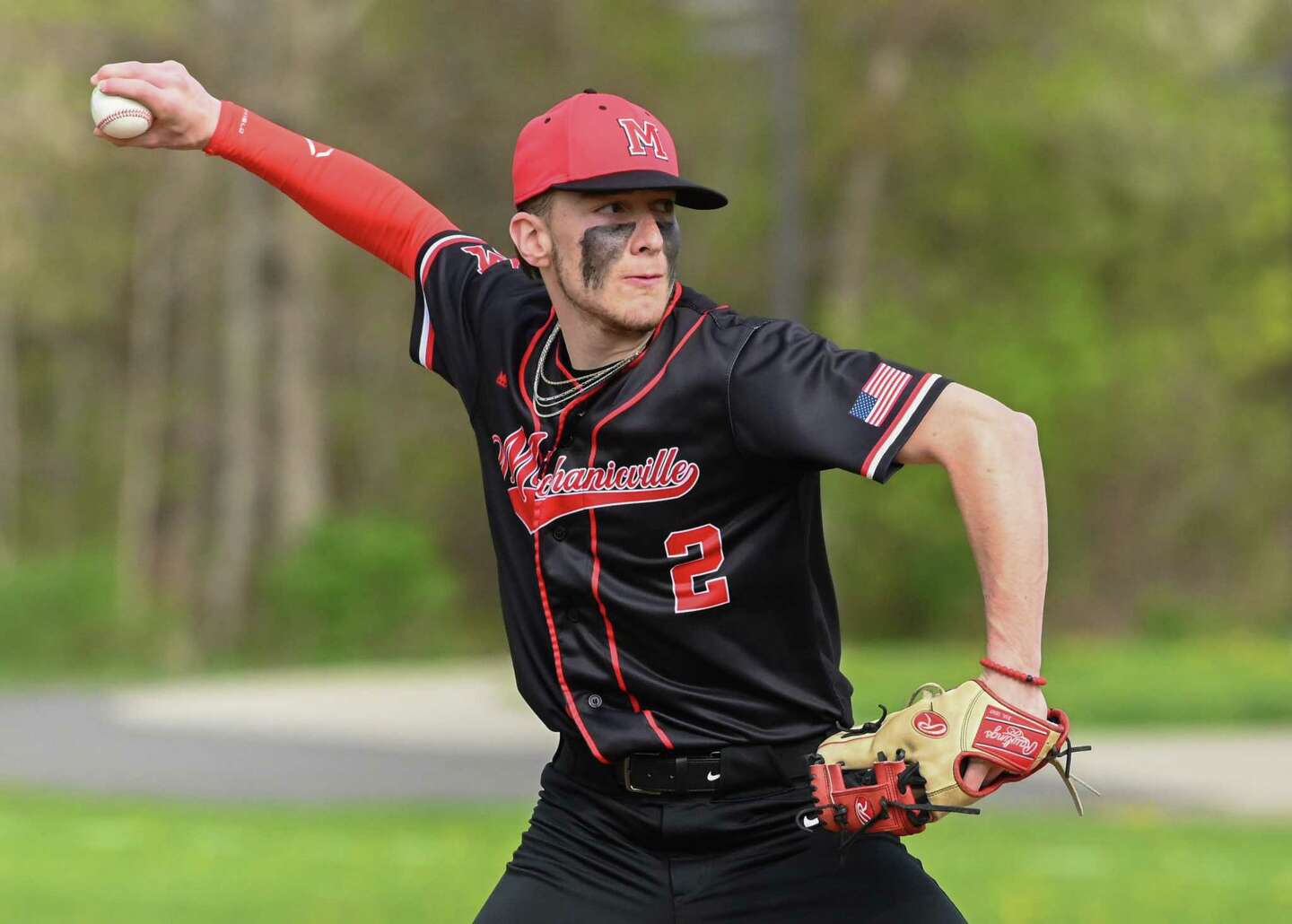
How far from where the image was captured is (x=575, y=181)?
4.08m

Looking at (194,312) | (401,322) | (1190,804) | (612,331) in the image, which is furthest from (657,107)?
(612,331)

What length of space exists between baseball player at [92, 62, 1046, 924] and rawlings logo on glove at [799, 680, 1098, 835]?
21 cm

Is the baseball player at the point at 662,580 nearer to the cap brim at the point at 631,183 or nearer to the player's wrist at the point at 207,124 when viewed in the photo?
the cap brim at the point at 631,183

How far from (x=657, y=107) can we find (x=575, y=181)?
114ft

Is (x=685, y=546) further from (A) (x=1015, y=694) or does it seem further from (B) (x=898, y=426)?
(A) (x=1015, y=694)

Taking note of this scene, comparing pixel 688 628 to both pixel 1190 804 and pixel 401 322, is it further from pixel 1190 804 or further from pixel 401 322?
pixel 401 322

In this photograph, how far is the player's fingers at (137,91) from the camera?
4695mm

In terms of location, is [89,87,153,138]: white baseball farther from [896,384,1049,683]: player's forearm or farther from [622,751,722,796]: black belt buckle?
[896,384,1049,683]: player's forearm

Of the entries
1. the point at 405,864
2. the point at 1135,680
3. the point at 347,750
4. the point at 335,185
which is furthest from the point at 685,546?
the point at 1135,680

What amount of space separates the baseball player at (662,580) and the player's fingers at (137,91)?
3.42ft

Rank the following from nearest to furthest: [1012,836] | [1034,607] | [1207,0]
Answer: [1034,607], [1012,836], [1207,0]

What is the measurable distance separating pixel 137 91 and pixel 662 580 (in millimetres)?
1735

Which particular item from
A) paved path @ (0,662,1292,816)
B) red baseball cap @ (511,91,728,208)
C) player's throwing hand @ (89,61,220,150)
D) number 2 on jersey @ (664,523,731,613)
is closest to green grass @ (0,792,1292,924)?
paved path @ (0,662,1292,816)

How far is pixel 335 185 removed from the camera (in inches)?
199
